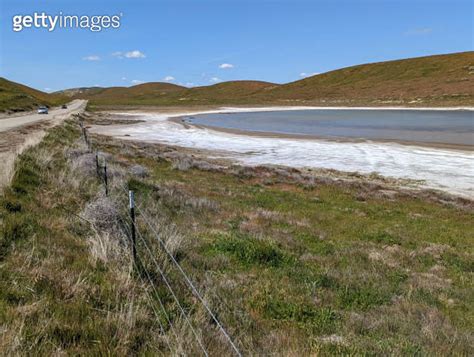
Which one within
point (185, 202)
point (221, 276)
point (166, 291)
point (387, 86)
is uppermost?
point (387, 86)

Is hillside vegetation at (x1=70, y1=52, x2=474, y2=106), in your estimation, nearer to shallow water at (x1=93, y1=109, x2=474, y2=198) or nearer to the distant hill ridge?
the distant hill ridge

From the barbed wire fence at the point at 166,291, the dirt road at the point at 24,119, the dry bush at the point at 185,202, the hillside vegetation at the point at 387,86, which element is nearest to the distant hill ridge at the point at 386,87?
the hillside vegetation at the point at 387,86

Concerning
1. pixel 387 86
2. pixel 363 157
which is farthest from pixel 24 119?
pixel 387 86

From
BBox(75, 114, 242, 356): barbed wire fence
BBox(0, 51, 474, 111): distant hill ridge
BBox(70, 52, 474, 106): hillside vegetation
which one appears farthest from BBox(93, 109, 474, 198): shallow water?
BBox(0, 51, 474, 111): distant hill ridge

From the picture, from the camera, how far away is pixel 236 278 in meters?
6.52

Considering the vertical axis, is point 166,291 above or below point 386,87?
below

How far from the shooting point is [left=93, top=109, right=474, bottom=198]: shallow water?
78.4 ft

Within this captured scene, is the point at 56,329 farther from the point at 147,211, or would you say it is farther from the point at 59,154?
the point at 59,154

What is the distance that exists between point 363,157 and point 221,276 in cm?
2719

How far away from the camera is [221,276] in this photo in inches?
251

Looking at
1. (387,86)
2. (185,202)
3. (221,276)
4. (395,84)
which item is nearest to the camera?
(221,276)

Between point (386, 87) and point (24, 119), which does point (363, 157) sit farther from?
point (386, 87)

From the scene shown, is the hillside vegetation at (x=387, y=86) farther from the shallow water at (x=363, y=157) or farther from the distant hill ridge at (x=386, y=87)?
the shallow water at (x=363, y=157)

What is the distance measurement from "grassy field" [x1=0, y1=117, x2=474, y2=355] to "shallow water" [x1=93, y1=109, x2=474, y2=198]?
1138cm
